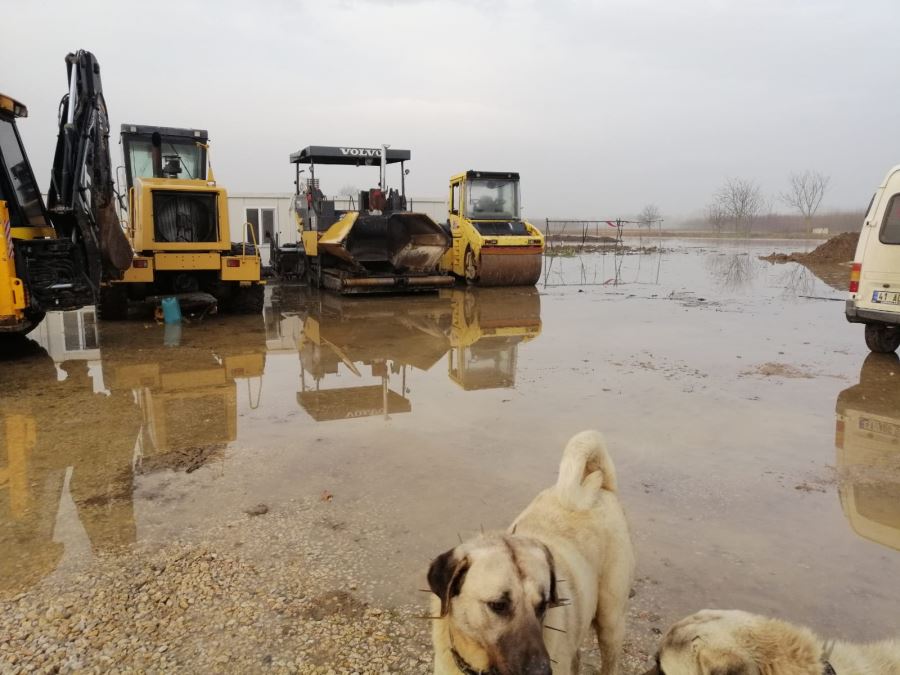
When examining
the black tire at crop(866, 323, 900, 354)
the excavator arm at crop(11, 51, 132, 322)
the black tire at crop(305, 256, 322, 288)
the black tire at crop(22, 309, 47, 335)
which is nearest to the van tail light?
the black tire at crop(866, 323, 900, 354)

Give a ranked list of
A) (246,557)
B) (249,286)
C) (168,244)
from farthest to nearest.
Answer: (249,286), (168,244), (246,557)

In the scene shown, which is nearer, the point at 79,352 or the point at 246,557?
the point at 246,557

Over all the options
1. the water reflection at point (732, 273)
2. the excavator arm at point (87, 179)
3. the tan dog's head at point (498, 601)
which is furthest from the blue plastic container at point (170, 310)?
the water reflection at point (732, 273)

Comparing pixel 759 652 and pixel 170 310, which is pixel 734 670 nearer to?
pixel 759 652

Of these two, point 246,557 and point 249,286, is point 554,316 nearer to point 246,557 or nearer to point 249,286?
point 249,286

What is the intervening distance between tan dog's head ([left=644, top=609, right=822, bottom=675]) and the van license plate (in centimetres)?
708

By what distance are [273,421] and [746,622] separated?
4.34 m

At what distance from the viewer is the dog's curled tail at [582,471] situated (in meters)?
2.33

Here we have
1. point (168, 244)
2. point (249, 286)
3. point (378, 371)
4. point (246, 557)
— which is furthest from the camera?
point (249, 286)

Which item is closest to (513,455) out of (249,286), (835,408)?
(835,408)

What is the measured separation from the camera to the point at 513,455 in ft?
15.4

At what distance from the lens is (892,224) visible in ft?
24.3

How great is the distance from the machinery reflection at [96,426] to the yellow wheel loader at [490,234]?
7199mm

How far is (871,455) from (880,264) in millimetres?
3885
